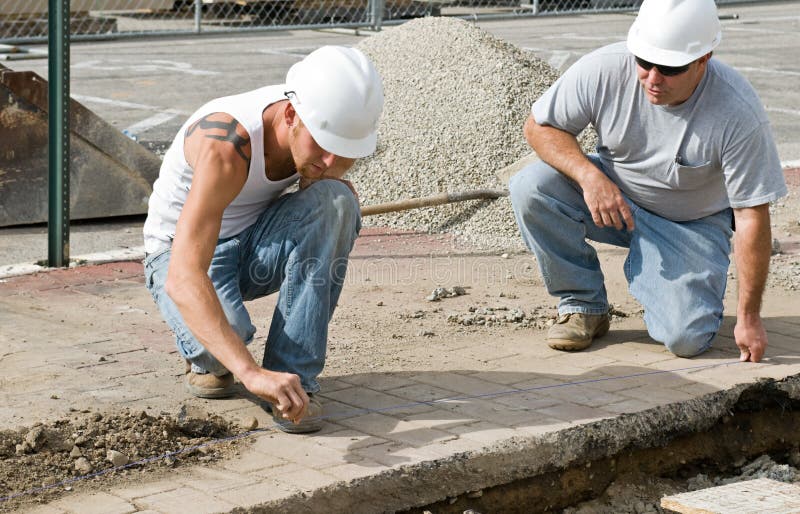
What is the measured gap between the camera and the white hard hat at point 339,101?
3.77 metres

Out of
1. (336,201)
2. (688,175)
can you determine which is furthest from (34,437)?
(688,175)

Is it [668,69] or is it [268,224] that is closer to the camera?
[268,224]

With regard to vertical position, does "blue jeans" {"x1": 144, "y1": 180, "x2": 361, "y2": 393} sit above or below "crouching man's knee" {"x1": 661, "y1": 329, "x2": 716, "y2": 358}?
above

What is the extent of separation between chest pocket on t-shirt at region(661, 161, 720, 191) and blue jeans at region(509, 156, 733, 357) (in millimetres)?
219

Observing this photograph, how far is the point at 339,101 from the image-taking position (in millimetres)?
3760

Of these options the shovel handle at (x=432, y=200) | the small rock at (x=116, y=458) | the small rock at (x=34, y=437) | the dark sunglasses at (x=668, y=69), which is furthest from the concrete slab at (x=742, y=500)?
the shovel handle at (x=432, y=200)

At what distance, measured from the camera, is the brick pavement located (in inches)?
144

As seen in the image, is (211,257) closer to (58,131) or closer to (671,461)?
(671,461)

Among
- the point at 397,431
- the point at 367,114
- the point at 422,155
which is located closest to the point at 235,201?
the point at 367,114

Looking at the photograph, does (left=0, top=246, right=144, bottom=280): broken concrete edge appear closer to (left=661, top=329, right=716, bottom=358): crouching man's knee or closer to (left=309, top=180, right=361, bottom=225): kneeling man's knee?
(left=309, top=180, right=361, bottom=225): kneeling man's knee

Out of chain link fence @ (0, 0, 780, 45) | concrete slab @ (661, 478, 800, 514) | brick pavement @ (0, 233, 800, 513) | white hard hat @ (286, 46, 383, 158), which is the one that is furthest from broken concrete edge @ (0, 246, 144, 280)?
chain link fence @ (0, 0, 780, 45)

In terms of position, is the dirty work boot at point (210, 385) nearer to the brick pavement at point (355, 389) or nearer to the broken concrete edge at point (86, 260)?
the brick pavement at point (355, 389)

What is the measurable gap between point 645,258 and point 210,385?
1.92 meters

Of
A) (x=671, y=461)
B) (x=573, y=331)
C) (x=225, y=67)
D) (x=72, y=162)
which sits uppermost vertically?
(x=225, y=67)
